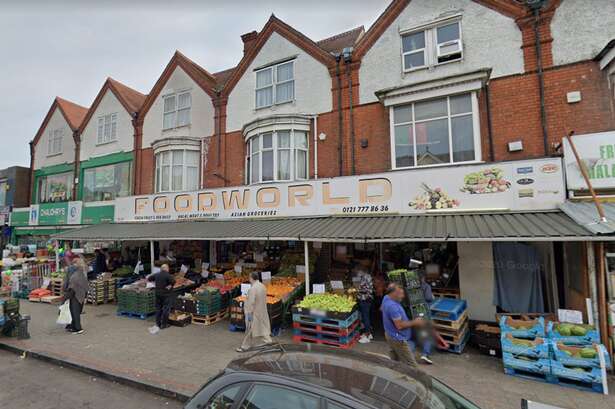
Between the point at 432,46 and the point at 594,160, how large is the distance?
5.73 metres

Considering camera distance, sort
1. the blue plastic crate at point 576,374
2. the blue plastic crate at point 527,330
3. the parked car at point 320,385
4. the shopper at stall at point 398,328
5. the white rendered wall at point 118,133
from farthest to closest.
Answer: the white rendered wall at point 118,133 → the blue plastic crate at point 527,330 → the blue plastic crate at point 576,374 → the shopper at stall at point 398,328 → the parked car at point 320,385

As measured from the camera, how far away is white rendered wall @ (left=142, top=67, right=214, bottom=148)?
558 inches

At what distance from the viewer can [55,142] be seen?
1962 cm

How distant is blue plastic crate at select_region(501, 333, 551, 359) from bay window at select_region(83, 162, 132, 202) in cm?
1693

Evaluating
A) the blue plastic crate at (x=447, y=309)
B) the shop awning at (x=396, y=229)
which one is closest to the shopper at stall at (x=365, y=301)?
the shop awning at (x=396, y=229)

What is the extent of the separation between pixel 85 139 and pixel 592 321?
23418 millimetres

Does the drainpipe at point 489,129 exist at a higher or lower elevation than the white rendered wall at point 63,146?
lower

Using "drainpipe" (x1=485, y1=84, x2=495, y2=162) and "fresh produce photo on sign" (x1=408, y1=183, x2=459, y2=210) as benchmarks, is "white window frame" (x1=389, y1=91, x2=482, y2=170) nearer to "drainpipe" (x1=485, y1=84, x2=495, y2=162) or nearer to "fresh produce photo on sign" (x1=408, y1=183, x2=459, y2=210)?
"drainpipe" (x1=485, y1=84, x2=495, y2=162)

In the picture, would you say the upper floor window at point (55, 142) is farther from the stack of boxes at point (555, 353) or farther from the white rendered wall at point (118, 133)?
the stack of boxes at point (555, 353)

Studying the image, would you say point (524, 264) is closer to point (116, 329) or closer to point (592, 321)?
point (592, 321)

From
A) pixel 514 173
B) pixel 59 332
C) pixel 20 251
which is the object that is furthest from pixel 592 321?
pixel 20 251

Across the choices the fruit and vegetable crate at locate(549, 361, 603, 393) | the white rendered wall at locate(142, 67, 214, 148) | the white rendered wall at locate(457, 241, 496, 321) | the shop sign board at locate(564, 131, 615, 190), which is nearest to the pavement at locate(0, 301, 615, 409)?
the fruit and vegetable crate at locate(549, 361, 603, 393)

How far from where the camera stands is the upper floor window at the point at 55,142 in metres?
19.4

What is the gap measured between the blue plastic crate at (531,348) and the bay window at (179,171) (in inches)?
499
